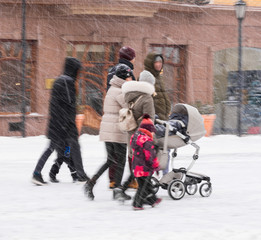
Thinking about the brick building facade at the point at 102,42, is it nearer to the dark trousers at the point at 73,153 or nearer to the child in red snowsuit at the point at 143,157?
the dark trousers at the point at 73,153

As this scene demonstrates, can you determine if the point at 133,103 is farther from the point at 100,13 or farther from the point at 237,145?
the point at 100,13

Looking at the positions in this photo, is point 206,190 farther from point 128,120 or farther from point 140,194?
point 128,120

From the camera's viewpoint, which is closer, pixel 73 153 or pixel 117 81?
pixel 117 81

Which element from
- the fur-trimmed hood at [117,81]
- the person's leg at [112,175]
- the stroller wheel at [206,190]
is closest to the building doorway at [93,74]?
the person's leg at [112,175]

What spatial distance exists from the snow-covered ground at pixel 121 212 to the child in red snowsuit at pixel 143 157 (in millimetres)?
200

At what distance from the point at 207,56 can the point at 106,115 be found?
44.0ft

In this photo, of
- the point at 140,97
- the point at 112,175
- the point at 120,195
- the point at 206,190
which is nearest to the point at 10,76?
the point at 112,175

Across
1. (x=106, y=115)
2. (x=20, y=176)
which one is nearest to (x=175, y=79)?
(x=20, y=176)

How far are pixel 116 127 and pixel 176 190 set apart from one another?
1086 millimetres

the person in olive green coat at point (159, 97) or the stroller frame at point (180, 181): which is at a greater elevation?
the person in olive green coat at point (159, 97)

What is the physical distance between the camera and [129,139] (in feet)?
26.1

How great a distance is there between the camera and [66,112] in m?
9.18

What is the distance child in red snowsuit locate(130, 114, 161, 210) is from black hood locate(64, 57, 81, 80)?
2.08 meters

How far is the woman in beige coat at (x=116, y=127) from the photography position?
26.7 ft
